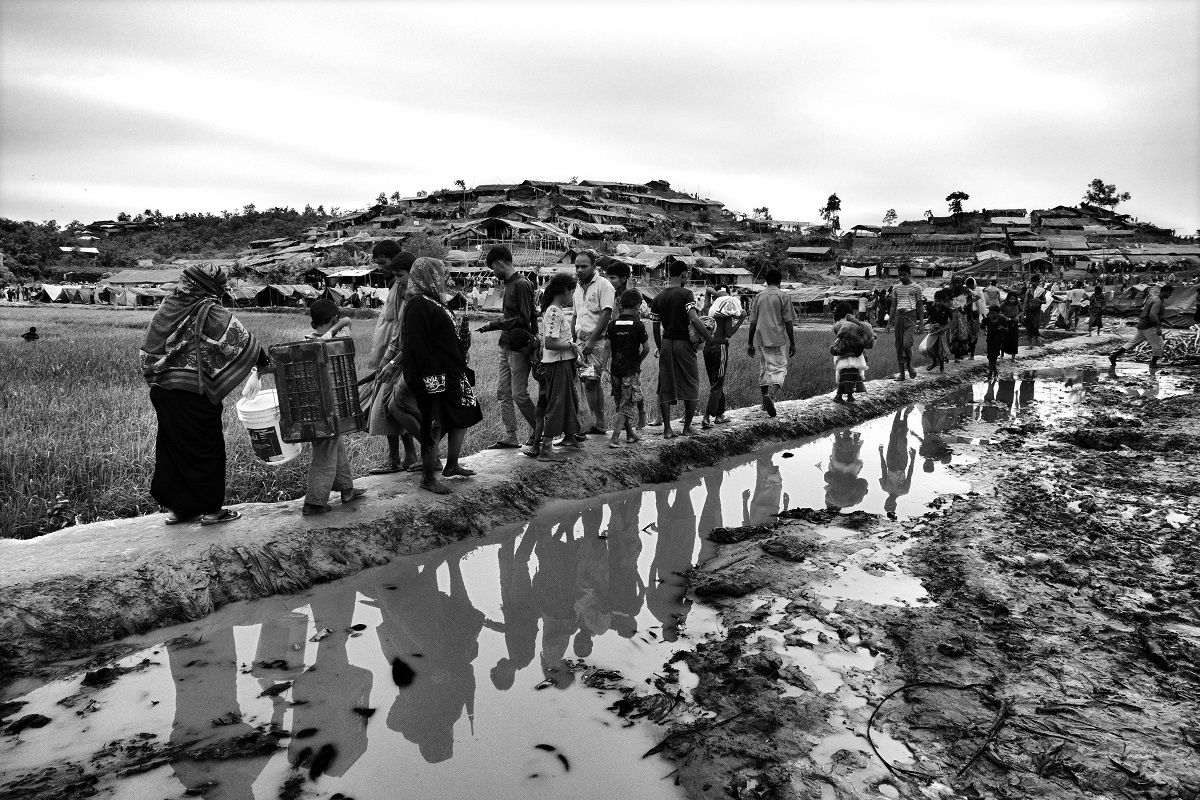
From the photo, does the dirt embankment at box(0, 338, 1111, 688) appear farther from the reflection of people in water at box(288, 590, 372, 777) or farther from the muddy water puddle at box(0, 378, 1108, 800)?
the reflection of people in water at box(288, 590, 372, 777)

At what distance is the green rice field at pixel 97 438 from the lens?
4.54m

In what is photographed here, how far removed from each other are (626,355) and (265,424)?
3077mm

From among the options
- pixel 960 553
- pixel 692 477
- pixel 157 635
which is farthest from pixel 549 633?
pixel 692 477

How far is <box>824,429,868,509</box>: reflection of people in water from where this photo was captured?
580cm

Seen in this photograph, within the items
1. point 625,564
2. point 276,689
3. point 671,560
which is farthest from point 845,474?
point 276,689

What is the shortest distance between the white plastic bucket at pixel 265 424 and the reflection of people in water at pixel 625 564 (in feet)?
6.69

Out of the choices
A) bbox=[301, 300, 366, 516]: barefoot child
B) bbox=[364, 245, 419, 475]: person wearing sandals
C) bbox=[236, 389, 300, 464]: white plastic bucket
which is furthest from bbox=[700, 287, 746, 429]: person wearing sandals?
bbox=[236, 389, 300, 464]: white plastic bucket

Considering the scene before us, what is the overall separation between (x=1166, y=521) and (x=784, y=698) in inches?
144

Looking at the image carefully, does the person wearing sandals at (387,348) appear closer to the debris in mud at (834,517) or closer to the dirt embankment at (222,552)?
the dirt embankment at (222,552)

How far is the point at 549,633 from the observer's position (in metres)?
3.51

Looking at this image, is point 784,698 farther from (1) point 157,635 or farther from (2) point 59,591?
(2) point 59,591

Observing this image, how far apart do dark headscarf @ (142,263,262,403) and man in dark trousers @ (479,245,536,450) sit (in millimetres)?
1851

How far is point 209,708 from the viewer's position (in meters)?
2.82

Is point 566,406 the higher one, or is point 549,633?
point 566,406
